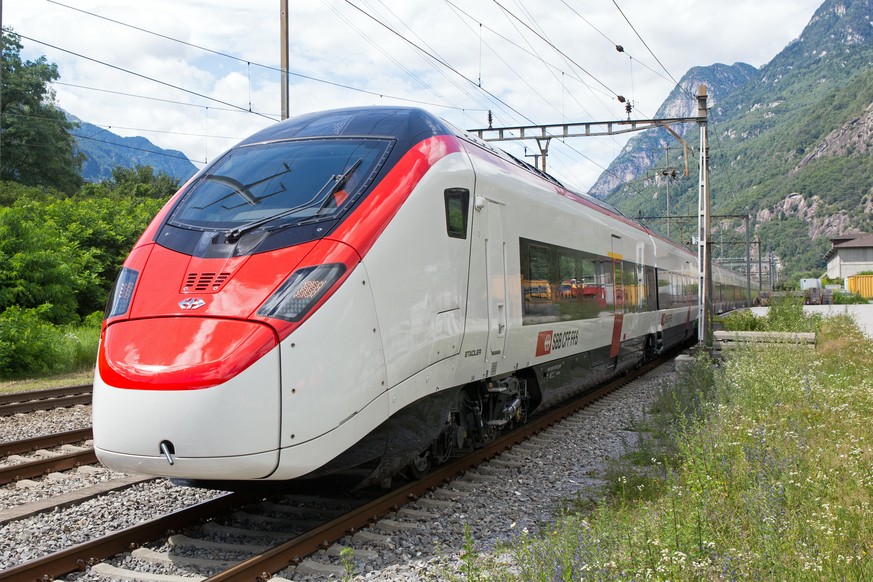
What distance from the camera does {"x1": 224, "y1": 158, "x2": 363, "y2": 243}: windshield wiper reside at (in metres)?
5.13

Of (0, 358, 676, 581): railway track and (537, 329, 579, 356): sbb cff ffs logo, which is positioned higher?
(537, 329, 579, 356): sbb cff ffs logo

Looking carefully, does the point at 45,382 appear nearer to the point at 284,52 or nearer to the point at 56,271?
the point at 56,271

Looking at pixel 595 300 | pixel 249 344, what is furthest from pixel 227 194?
pixel 595 300

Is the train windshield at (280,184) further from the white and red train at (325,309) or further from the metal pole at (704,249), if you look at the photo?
the metal pole at (704,249)

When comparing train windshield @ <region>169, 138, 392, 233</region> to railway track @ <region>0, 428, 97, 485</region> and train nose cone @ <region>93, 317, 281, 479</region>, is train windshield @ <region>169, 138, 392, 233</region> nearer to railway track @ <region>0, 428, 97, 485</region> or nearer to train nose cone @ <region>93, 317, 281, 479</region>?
train nose cone @ <region>93, 317, 281, 479</region>

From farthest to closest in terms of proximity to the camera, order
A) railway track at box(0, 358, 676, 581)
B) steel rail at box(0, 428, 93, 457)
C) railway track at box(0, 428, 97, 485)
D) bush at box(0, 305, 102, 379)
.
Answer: bush at box(0, 305, 102, 379)
steel rail at box(0, 428, 93, 457)
railway track at box(0, 428, 97, 485)
railway track at box(0, 358, 676, 581)

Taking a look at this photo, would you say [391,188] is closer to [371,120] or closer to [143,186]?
[371,120]

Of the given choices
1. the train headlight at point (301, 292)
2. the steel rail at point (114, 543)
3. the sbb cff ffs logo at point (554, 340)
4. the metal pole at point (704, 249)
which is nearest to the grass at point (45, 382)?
the steel rail at point (114, 543)

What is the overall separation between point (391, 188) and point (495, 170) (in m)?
2.00

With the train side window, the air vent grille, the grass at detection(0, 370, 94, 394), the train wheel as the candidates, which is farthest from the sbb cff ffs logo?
the grass at detection(0, 370, 94, 394)

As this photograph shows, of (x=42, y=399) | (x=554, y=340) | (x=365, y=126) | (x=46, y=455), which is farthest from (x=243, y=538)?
(x=42, y=399)

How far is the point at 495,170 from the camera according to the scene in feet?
23.7

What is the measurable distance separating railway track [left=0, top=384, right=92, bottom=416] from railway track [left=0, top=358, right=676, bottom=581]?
590 cm

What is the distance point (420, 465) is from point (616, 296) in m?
6.42
